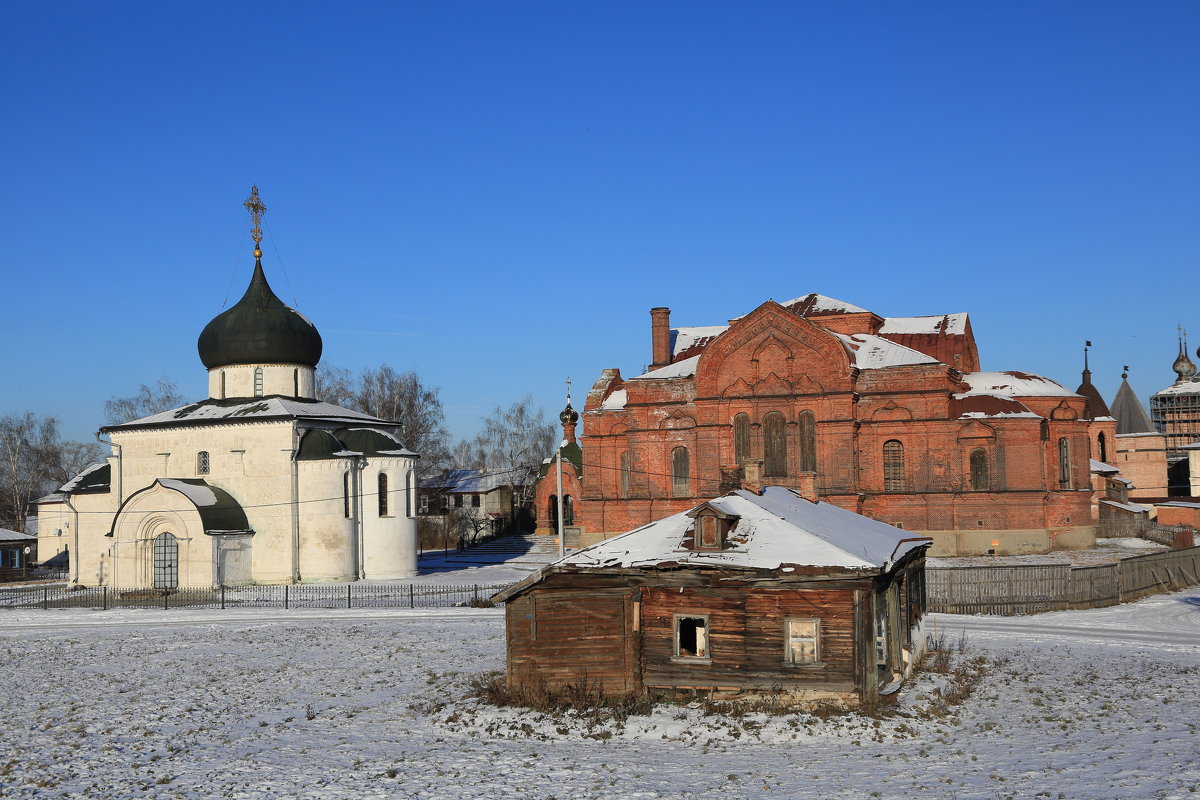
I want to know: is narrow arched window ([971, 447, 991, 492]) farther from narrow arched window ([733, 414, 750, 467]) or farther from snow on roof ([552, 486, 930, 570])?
snow on roof ([552, 486, 930, 570])

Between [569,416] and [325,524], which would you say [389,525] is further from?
[569,416]

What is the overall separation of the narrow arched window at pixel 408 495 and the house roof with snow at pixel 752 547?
86.8 feet

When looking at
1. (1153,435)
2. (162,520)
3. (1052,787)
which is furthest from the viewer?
(1153,435)

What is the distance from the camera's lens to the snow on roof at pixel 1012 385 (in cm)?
4912

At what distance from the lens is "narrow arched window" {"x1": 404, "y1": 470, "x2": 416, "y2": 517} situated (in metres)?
45.7

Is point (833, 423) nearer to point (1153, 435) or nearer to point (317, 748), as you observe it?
point (317, 748)

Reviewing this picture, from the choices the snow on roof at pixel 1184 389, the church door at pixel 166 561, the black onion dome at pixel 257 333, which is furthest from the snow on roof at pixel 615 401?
the snow on roof at pixel 1184 389

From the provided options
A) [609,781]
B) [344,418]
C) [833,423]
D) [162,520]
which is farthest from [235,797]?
[833,423]

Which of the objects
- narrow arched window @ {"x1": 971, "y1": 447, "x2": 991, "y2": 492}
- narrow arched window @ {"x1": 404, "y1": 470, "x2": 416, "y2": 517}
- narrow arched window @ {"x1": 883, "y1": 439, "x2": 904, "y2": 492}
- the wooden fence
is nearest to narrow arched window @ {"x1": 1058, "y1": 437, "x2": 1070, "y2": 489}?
narrow arched window @ {"x1": 971, "y1": 447, "x2": 991, "y2": 492}

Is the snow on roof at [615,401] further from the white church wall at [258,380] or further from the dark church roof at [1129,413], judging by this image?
the dark church roof at [1129,413]

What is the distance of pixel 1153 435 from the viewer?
81.1m

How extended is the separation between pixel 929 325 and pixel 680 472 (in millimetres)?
15842

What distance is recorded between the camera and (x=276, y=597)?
128 ft

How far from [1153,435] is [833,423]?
44635mm
